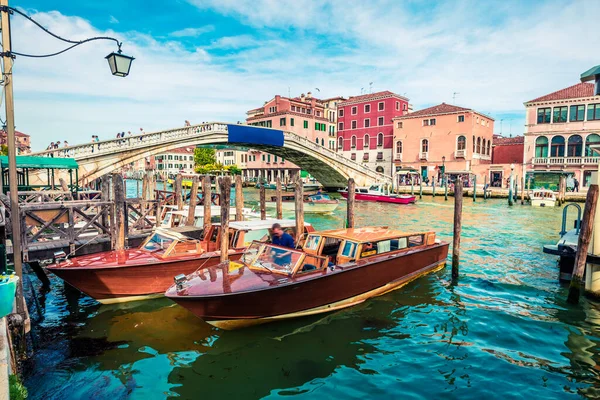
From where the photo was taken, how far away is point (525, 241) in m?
15.6

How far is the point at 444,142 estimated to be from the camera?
42.6 metres

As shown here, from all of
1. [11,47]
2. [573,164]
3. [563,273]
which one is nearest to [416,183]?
[573,164]

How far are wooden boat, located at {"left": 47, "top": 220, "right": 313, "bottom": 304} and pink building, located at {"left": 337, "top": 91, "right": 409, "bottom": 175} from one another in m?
41.6

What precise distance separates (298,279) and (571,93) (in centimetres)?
3964

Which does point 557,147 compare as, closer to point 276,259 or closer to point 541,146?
point 541,146

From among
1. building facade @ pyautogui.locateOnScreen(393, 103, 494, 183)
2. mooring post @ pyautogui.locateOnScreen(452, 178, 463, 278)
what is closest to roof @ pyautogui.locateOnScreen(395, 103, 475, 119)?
building facade @ pyautogui.locateOnScreen(393, 103, 494, 183)

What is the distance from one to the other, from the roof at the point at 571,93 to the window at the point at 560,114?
98 centimetres

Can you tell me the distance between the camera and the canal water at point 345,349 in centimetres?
541

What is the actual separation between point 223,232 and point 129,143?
18.2 metres

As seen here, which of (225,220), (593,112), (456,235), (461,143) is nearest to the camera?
(225,220)

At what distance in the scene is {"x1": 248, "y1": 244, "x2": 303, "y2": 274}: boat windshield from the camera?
7269mm

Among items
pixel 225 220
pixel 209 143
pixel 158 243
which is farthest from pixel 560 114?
pixel 158 243

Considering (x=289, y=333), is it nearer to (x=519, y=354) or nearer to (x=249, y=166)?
(x=519, y=354)

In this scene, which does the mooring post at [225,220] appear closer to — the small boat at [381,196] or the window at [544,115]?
the small boat at [381,196]
